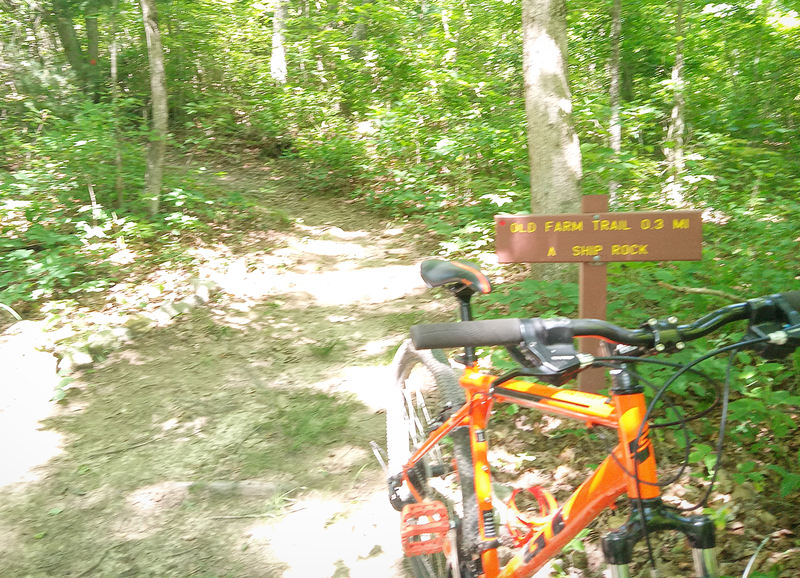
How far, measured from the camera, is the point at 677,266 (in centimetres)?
413

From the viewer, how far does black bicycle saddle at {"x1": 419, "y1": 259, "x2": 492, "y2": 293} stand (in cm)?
199

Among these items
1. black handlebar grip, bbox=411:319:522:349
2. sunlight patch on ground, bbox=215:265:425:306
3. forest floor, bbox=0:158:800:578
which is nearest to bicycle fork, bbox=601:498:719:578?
black handlebar grip, bbox=411:319:522:349

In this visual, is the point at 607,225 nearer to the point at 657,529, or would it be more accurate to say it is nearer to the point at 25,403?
the point at 657,529

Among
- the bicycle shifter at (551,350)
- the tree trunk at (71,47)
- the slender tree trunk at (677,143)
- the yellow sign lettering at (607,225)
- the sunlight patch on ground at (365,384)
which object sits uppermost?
the tree trunk at (71,47)

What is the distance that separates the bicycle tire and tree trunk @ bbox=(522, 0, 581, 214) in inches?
93.1

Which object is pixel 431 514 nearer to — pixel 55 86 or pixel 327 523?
pixel 327 523

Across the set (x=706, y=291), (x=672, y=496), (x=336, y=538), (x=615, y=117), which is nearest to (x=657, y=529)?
(x=672, y=496)

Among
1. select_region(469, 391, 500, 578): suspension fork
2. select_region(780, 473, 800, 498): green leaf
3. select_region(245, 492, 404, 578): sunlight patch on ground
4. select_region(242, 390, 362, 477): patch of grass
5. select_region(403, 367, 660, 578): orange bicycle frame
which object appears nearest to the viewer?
select_region(403, 367, 660, 578): orange bicycle frame

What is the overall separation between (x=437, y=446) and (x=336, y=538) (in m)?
1.04

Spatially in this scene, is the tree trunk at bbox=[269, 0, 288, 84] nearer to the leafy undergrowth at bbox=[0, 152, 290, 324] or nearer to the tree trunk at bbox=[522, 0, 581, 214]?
the leafy undergrowth at bbox=[0, 152, 290, 324]

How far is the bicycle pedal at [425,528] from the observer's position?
2.22m

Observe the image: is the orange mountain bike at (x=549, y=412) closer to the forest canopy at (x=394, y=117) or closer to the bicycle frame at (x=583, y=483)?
the bicycle frame at (x=583, y=483)

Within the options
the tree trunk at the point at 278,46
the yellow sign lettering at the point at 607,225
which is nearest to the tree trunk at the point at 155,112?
the tree trunk at the point at 278,46

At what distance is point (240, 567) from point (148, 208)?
19.5 ft
